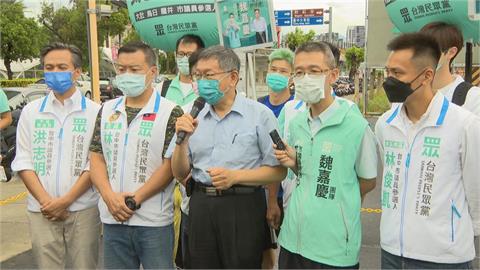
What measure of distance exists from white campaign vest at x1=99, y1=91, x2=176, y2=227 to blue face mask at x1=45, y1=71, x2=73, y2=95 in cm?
49

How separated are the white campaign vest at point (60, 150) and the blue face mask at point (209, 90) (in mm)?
933

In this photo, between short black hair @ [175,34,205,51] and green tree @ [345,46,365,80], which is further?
green tree @ [345,46,365,80]

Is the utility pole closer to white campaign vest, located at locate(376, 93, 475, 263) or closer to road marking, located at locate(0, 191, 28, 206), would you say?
road marking, located at locate(0, 191, 28, 206)

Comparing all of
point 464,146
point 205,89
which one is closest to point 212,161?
point 205,89

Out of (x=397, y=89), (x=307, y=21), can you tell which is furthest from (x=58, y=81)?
(x=307, y=21)

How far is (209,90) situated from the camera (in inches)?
101

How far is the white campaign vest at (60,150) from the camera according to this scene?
2992mm

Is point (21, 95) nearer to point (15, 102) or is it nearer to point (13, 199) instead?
point (15, 102)

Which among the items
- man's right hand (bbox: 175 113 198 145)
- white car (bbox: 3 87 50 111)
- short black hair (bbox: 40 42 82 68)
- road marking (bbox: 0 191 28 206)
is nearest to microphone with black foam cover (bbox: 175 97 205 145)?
man's right hand (bbox: 175 113 198 145)

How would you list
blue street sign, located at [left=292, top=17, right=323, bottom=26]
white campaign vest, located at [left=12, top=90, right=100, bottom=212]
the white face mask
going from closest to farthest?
1. the white face mask
2. white campaign vest, located at [left=12, top=90, right=100, bottom=212]
3. blue street sign, located at [left=292, top=17, right=323, bottom=26]

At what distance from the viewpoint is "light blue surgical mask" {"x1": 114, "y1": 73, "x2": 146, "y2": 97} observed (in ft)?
9.36

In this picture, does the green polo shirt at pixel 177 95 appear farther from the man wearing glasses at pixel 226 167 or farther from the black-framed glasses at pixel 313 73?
the black-framed glasses at pixel 313 73

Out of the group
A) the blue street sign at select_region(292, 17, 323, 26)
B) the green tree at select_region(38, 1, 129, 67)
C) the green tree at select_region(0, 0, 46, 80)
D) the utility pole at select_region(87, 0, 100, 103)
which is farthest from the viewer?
the blue street sign at select_region(292, 17, 323, 26)

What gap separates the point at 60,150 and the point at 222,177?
1226 millimetres
